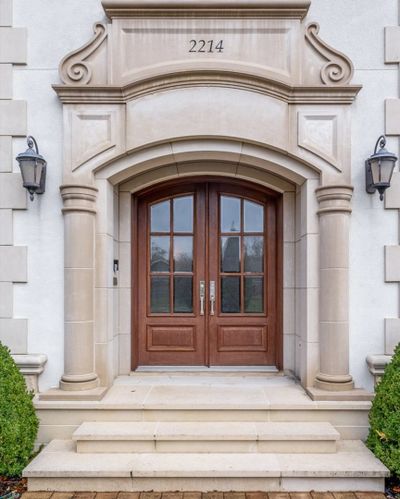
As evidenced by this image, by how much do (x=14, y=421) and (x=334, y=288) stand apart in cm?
294

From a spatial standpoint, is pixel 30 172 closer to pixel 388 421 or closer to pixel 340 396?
pixel 340 396

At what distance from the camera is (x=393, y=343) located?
11.6ft

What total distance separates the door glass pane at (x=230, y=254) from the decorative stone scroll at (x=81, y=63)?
2.20 meters

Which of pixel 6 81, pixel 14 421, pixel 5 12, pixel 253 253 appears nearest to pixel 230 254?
pixel 253 253

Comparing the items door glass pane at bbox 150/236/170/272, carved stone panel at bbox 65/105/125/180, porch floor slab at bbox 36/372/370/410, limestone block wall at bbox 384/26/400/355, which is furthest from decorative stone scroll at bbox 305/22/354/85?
porch floor slab at bbox 36/372/370/410

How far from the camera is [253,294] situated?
421 cm

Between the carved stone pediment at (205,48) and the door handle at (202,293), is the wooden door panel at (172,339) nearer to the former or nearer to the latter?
the door handle at (202,293)

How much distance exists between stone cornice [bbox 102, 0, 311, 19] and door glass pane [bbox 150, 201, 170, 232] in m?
1.90

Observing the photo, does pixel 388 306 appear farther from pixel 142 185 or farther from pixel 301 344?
pixel 142 185

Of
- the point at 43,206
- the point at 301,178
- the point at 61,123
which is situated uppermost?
the point at 61,123

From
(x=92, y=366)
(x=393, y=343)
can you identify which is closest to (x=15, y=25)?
(x=92, y=366)

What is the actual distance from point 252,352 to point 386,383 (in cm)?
152

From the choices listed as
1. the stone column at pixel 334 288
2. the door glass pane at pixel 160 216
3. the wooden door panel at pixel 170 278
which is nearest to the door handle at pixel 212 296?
the wooden door panel at pixel 170 278

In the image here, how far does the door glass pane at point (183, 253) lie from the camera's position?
13.8 feet
